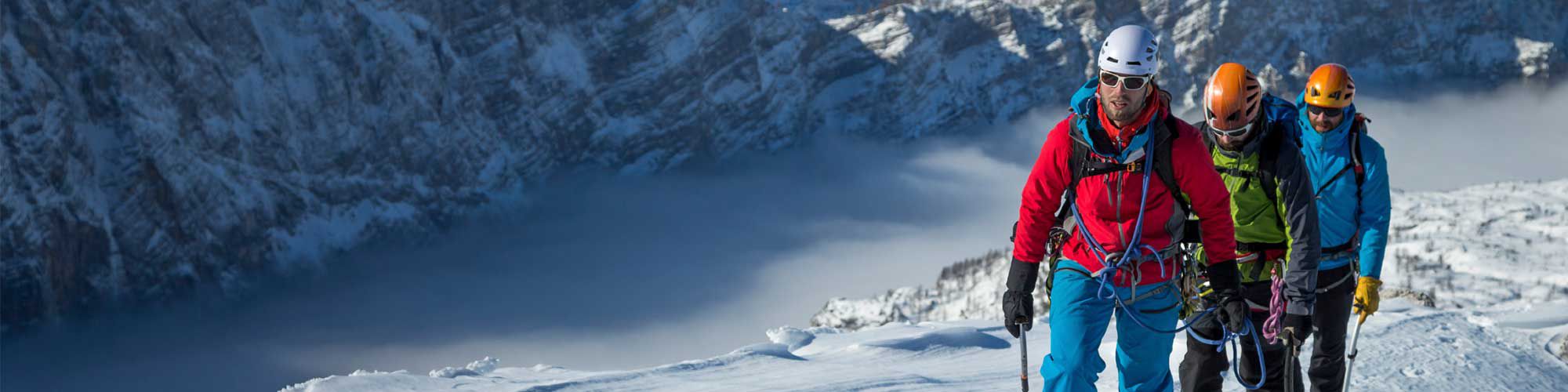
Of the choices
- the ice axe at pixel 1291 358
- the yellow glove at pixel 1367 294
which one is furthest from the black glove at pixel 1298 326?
the yellow glove at pixel 1367 294

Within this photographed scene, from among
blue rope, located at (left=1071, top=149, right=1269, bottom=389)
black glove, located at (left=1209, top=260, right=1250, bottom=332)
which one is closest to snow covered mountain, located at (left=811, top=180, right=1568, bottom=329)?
black glove, located at (left=1209, top=260, right=1250, bottom=332)

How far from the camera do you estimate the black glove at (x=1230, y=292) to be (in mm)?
10180

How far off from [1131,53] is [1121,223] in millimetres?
1356

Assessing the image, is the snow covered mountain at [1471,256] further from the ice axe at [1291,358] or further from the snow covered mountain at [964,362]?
the ice axe at [1291,358]

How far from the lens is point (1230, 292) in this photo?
33.6ft

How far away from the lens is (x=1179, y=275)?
10.4 metres

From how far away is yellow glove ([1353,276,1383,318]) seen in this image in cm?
1262

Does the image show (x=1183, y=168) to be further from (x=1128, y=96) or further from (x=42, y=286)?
(x=42, y=286)

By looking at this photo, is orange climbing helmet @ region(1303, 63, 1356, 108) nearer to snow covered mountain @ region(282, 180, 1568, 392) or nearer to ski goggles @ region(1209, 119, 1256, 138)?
ski goggles @ region(1209, 119, 1256, 138)

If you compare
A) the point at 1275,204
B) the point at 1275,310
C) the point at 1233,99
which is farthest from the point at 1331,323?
the point at 1233,99

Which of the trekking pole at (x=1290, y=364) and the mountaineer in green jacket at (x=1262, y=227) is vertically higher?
the mountaineer in green jacket at (x=1262, y=227)

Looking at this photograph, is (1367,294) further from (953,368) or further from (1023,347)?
(953,368)

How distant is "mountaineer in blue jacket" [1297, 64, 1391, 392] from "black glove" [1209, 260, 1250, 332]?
2.59 m

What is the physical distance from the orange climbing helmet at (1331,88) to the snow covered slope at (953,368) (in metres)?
3.94
